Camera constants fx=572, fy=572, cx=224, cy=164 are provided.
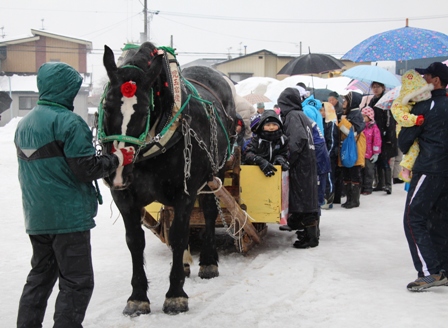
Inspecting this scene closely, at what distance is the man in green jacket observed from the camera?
3.58 metres

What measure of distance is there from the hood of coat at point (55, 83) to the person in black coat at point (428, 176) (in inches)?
124

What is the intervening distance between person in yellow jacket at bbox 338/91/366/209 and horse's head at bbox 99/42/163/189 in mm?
6772

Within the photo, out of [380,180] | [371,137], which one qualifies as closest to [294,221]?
[371,137]

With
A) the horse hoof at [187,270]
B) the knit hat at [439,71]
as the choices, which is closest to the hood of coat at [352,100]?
the knit hat at [439,71]

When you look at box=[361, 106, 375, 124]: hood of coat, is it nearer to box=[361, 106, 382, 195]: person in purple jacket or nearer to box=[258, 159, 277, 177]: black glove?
box=[361, 106, 382, 195]: person in purple jacket

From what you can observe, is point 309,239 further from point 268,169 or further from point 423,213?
point 423,213

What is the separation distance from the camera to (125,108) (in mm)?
4012

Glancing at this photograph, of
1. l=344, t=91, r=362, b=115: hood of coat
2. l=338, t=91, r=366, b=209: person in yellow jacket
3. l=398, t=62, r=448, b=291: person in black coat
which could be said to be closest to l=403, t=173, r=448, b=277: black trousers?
l=398, t=62, r=448, b=291: person in black coat

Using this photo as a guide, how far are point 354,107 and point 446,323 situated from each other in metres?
6.97

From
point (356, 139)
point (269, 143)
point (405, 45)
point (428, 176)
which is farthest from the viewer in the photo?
point (356, 139)

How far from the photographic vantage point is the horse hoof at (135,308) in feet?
15.3

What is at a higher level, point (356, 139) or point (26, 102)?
point (26, 102)

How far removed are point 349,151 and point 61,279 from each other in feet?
24.4

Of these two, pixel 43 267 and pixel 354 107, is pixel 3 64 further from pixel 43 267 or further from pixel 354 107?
pixel 43 267
